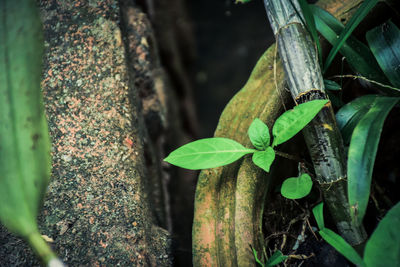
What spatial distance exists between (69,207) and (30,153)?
0.19 m

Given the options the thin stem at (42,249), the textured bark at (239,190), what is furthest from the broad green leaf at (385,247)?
the thin stem at (42,249)

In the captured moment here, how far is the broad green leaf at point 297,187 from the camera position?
0.67 metres

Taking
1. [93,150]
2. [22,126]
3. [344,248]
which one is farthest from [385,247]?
[22,126]

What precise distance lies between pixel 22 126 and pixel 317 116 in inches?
29.7

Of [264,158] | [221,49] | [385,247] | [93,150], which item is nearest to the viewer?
[385,247]

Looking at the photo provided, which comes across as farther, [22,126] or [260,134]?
[22,126]

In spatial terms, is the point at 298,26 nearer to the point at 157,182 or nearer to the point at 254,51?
the point at 157,182

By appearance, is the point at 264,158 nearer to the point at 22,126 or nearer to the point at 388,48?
the point at 388,48

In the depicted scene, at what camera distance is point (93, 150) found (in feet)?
2.55

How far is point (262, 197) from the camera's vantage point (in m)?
0.78

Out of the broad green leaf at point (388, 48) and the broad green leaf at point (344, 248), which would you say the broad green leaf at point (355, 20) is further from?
the broad green leaf at point (344, 248)

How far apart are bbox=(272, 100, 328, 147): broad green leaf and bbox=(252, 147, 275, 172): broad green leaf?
0.03 metres

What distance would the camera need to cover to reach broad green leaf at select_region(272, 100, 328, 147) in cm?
62

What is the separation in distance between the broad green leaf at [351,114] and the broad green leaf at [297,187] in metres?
0.16
